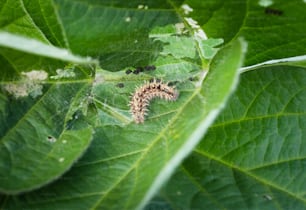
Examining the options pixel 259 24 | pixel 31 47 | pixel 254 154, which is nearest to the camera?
pixel 31 47

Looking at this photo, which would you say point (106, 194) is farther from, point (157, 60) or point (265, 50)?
point (265, 50)

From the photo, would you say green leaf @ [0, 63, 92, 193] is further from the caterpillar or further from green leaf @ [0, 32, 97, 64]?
green leaf @ [0, 32, 97, 64]

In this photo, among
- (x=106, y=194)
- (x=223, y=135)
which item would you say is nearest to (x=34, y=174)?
(x=106, y=194)

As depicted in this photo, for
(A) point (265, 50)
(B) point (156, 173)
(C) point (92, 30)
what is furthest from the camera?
(A) point (265, 50)

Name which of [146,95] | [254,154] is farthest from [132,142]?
[254,154]

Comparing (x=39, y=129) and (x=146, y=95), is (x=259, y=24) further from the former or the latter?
(x=39, y=129)
